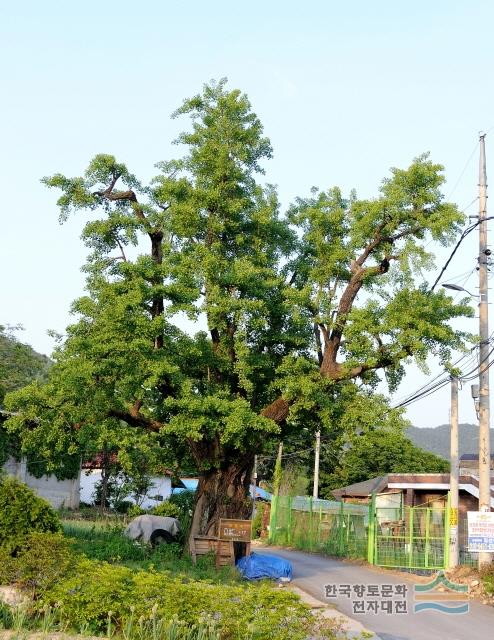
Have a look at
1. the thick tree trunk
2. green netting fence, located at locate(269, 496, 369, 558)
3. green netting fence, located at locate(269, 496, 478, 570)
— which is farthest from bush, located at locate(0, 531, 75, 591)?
green netting fence, located at locate(269, 496, 369, 558)

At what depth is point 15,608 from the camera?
34.0ft

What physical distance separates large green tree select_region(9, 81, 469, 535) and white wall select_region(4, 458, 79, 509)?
668 inches

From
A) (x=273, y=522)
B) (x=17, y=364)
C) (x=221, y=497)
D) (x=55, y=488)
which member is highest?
(x=17, y=364)

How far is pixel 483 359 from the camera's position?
70.3 ft

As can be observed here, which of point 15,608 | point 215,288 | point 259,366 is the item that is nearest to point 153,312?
point 215,288

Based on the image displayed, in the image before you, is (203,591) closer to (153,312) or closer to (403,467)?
(153,312)

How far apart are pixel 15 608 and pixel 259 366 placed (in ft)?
40.2

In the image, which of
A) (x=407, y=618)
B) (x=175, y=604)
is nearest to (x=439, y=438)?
(x=407, y=618)

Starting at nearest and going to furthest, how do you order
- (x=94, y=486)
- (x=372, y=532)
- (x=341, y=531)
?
(x=372, y=532) → (x=341, y=531) → (x=94, y=486)

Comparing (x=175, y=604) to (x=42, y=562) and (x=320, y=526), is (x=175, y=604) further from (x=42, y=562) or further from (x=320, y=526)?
(x=320, y=526)

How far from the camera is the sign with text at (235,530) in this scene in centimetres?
2064

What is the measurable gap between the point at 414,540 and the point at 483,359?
21.6ft

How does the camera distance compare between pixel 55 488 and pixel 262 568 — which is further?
pixel 55 488

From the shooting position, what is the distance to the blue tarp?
65.8 feet
